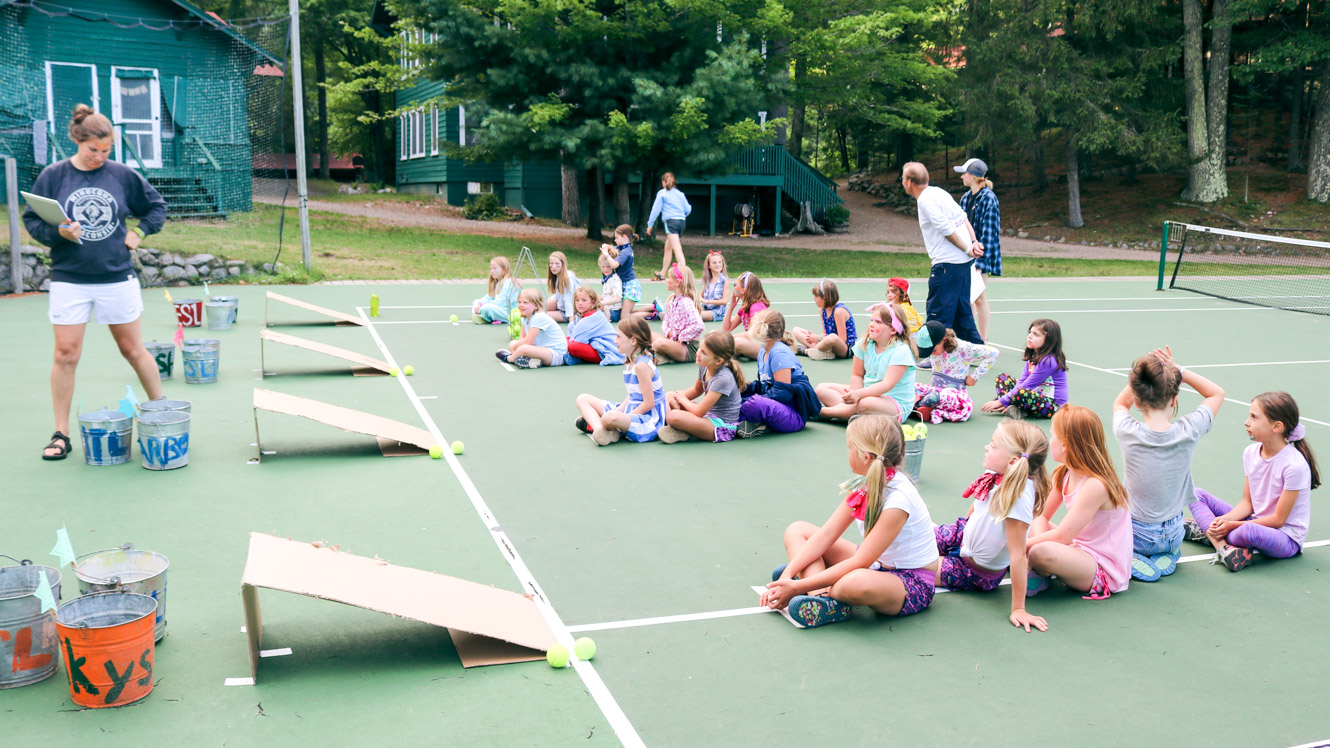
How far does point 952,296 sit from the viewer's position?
9.70m

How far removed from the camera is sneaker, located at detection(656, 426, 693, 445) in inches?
291

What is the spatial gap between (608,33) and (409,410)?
579 inches

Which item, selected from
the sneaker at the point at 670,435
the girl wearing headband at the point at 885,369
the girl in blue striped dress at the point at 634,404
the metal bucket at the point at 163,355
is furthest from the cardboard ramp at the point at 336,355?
the girl wearing headband at the point at 885,369

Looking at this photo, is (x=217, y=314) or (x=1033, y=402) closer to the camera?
(x=1033, y=402)

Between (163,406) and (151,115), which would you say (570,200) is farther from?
(163,406)

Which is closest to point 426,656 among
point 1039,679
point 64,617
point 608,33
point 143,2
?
point 64,617

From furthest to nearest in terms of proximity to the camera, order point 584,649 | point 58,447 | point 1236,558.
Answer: point 58,447 → point 1236,558 → point 584,649

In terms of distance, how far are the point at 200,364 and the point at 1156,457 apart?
7.69 m

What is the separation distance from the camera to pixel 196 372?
8922mm

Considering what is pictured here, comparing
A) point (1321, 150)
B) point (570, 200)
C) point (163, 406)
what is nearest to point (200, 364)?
point (163, 406)

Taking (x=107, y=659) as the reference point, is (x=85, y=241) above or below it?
above

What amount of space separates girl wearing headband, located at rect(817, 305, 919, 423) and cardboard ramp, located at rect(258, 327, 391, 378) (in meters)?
4.40

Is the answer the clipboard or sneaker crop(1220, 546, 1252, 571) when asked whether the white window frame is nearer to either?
the clipboard

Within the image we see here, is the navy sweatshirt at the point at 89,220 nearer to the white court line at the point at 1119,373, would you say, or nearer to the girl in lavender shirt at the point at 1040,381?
the girl in lavender shirt at the point at 1040,381
